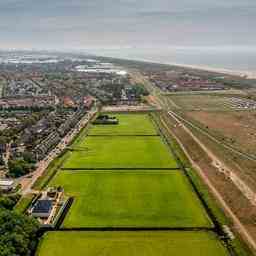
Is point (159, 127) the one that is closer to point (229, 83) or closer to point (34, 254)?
point (34, 254)

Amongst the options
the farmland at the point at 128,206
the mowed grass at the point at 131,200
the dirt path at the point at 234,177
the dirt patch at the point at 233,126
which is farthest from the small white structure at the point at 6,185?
the dirt patch at the point at 233,126

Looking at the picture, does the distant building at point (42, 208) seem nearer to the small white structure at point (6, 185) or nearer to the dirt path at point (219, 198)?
the small white structure at point (6, 185)

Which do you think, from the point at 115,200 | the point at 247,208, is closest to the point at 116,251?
the point at 115,200

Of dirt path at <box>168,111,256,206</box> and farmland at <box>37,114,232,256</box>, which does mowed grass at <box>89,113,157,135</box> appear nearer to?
farmland at <box>37,114,232,256</box>

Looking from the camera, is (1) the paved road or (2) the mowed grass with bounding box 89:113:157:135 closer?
(1) the paved road

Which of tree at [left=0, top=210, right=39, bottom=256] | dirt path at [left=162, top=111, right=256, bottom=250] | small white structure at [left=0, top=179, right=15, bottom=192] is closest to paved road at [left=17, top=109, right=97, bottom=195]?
small white structure at [left=0, top=179, right=15, bottom=192]

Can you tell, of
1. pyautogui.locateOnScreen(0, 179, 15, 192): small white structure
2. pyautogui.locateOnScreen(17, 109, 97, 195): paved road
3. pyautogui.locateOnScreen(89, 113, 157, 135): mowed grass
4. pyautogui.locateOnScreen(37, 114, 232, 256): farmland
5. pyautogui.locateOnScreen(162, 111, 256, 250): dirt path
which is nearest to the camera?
pyautogui.locateOnScreen(37, 114, 232, 256): farmland
